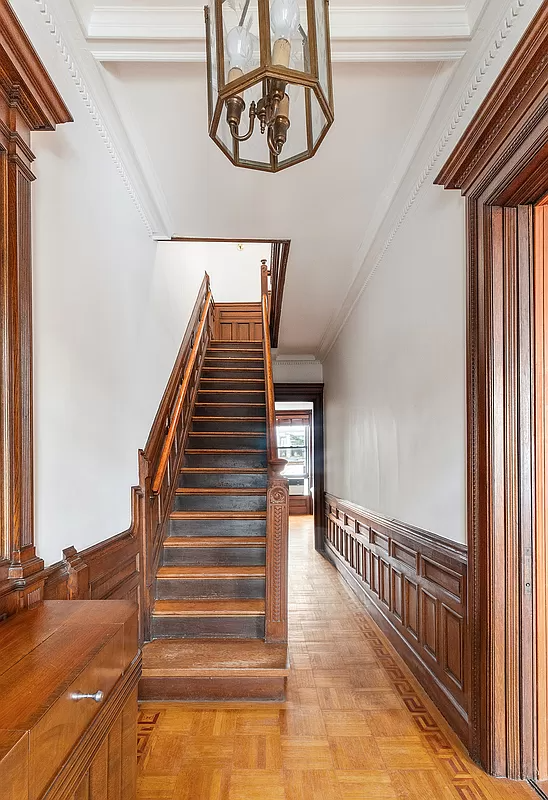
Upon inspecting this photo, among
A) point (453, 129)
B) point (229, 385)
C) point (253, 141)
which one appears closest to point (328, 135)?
point (253, 141)

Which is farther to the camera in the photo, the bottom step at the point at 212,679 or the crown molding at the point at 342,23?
the bottom step at the point at 212,679

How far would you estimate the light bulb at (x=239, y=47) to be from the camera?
1.39 m

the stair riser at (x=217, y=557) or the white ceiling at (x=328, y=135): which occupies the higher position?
the white ceiling at (x=328, y=135)

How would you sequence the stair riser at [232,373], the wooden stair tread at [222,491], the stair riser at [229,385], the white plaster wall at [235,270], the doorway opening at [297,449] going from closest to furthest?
the wooden stair tread at [222,491] < the stair riser at [229,385] < the stair riser at [232,373] < the white plaster wall at [235,270] < the doorway opening at [297,449]

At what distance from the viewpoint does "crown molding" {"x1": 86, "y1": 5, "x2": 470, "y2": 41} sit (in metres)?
2.16

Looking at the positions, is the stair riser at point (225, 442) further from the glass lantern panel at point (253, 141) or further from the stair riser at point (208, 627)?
the glass lantern panel at point (253, 141)

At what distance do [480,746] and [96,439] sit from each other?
2.11 m

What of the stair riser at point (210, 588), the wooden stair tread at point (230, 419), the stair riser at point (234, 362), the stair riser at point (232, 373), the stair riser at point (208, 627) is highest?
the stair riser at point (234, 362)

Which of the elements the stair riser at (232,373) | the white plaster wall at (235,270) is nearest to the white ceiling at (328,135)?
the stair riser at (232,373)

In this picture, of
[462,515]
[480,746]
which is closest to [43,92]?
[462,515]

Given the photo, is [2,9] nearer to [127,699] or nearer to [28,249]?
[28,249]

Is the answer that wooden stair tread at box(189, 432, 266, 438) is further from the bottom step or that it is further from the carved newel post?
the bottom step

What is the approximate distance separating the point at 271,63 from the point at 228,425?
5.17 meters

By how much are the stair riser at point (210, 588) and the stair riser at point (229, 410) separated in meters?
2.73
